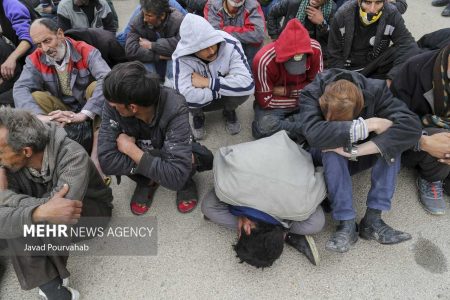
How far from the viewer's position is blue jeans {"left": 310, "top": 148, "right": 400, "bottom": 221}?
2168 mm

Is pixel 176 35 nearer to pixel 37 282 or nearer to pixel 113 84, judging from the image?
pixel 113 84

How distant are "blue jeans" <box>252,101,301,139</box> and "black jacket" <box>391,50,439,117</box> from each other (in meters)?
0.82

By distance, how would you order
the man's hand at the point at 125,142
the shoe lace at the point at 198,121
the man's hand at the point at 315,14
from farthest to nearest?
the man's hand at the point at 315,14 → the shoe lace at the point at 198,121 → the man's hand at the point at 125,142

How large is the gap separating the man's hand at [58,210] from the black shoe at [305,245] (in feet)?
4.50

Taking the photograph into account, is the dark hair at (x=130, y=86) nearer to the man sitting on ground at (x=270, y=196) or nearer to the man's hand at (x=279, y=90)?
the man sitting on ground at (x=270, y=196)

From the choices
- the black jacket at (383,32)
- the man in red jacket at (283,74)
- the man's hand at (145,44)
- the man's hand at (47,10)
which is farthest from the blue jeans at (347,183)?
the man's hand at (47,10)

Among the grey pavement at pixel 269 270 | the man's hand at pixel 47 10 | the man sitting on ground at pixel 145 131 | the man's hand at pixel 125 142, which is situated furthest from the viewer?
the man's hand at pixel 47 10

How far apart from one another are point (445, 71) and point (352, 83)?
66 centimetres

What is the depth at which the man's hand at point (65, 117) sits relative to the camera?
271 cm

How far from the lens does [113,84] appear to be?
1956 millimetres

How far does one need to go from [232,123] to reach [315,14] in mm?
1445

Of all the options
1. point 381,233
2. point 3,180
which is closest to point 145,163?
point 3,180

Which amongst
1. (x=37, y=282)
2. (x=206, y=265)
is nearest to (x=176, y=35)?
(x=206, y=265)

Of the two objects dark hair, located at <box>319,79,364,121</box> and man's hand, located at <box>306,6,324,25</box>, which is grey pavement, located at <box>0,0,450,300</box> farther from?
man's hand, located at <box>306,6,324,25</box>
